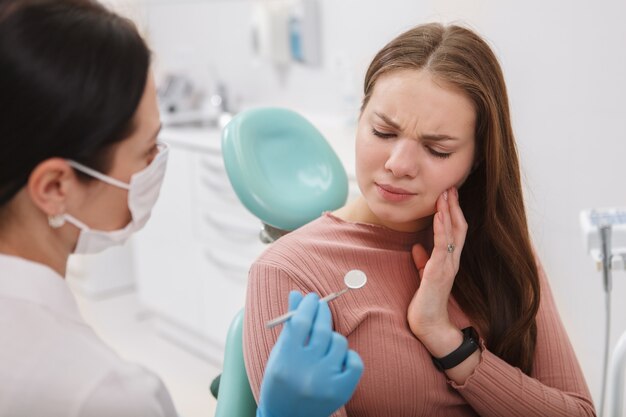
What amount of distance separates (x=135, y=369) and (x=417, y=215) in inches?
24.4

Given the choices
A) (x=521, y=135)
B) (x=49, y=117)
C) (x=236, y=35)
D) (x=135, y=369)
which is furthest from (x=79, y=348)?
(x=236, y=35)

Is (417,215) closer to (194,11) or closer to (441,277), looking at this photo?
(441,277)

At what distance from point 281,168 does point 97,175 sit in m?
0.60

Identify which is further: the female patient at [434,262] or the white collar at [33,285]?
the female patient at [434,262]

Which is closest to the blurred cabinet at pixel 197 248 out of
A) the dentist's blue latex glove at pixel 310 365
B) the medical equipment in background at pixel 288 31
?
the medical equipment in background at pixel 288 31

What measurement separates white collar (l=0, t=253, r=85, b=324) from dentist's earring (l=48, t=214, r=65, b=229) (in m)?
0.05

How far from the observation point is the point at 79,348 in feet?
3.02

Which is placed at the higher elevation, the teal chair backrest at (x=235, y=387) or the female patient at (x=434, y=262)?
the female patient at (x=434, y=262)

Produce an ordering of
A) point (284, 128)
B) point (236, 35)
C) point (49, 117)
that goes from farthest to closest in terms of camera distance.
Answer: point (236, 35) < point (284, 128) < point (49, 117)

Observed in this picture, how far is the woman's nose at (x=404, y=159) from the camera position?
4.24 ft

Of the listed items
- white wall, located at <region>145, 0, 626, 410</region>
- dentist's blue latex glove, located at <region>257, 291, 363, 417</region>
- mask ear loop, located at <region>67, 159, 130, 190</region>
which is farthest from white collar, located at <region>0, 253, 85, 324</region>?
white wall, located at <region>145, 0, 626, 410</region>

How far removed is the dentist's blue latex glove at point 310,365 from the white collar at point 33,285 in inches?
10.8

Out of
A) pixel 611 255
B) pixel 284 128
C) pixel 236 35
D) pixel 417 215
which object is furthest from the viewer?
pixel 236 35

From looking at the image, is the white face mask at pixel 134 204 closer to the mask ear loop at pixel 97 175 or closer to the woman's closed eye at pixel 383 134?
the mask ear loop at pixel 97 175
